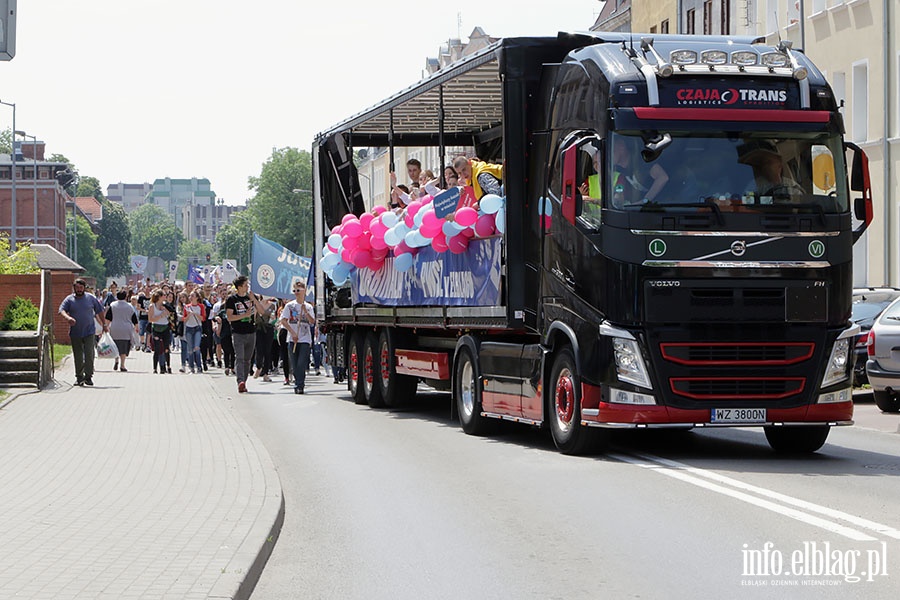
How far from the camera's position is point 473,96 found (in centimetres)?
1789

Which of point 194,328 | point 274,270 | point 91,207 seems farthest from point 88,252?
point 274,270

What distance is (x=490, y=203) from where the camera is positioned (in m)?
15.8

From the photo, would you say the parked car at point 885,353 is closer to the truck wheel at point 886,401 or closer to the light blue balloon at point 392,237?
the truck wheel at point 886,401

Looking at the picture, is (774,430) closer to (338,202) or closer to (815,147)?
(815,147)

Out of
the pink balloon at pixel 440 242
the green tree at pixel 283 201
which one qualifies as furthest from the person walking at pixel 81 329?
the green tree at pixel 283 201

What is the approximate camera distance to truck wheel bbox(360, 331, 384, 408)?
21609mm

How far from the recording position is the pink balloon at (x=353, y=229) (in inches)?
848

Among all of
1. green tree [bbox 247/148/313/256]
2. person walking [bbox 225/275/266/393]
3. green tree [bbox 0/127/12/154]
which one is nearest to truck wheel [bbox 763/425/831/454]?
person walking [bbox 225/275/266/393]

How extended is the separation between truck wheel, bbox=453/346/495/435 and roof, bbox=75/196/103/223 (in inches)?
6754

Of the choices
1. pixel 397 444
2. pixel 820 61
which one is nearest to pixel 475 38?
pixel 820 61

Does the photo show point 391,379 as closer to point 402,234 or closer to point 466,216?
point 402,234

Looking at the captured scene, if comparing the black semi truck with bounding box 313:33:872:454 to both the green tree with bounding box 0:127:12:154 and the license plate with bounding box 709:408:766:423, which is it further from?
the green tree with bounding box 0:127:12:154

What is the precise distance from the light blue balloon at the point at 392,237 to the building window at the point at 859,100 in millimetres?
22383

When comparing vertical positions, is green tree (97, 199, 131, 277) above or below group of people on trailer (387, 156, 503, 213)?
above
